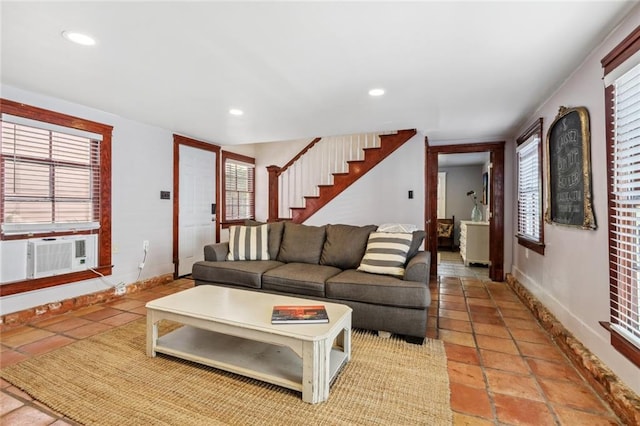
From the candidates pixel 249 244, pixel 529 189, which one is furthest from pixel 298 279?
pixel 529 189

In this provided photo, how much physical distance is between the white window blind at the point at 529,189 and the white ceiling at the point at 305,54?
1.60 ft

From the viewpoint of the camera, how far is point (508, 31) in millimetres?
1797

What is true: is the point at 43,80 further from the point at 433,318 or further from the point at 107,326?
the point at 433,318

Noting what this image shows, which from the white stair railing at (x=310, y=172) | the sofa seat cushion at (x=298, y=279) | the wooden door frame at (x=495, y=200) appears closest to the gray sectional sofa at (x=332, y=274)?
the sofa seat cushion at (x=298, y=279)

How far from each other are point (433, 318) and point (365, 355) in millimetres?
1128

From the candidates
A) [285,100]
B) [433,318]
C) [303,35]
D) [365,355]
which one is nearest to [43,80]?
[285,100]

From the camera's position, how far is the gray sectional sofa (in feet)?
8.07

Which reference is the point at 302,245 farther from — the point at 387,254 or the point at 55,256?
the point at 55,256

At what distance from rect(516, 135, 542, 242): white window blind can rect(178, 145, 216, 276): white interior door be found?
451 cm

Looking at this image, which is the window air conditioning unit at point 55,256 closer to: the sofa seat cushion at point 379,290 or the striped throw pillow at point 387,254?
the sofa seat cushion at point 379,290

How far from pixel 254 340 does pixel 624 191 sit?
7.71 feet

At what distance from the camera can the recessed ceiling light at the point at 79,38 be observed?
186 centimetres

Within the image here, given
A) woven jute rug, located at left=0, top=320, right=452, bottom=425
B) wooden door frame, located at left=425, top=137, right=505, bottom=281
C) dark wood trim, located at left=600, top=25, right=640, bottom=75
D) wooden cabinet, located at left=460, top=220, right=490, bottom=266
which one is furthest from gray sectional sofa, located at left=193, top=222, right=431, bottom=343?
wooden cabinet, located at left=460, top=220, right=490, bottom=266

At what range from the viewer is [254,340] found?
195 centimetres
